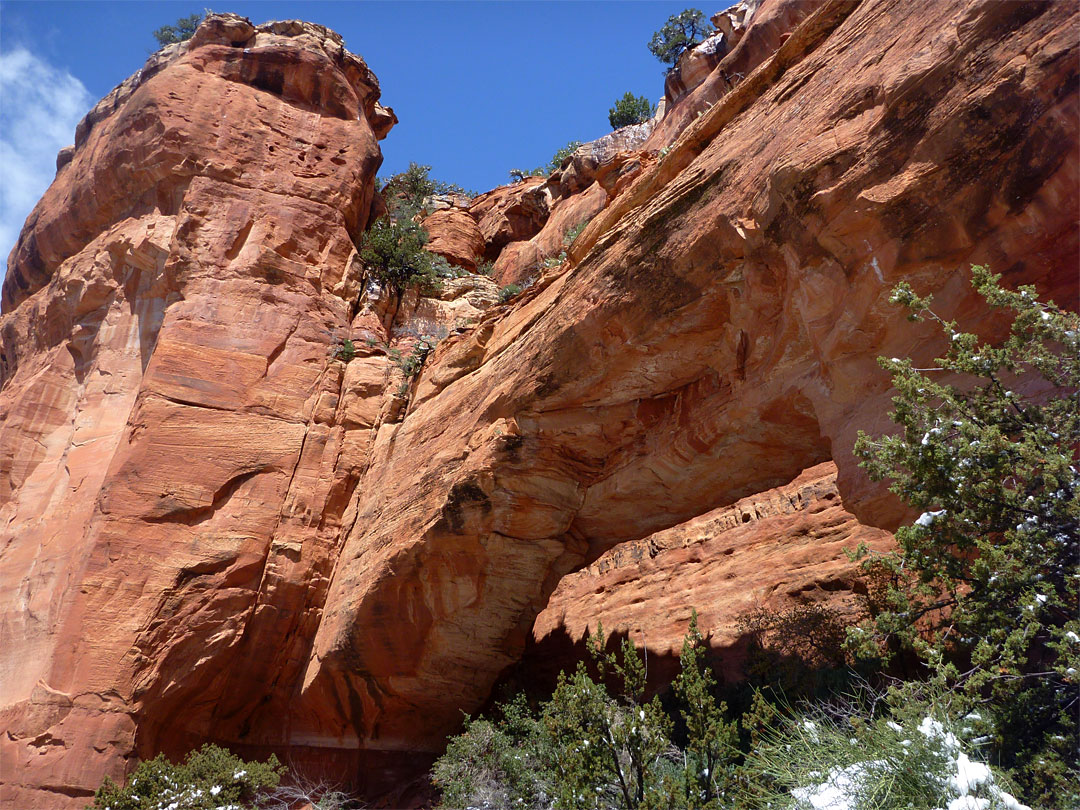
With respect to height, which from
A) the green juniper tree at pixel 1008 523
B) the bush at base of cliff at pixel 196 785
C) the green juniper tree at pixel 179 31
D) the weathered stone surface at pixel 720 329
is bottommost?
the bush at base of cliff at pixel 196 785

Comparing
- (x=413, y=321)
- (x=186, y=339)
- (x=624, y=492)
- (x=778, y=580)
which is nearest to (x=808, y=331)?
(x=624, y=492)

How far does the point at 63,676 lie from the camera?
1029 cm

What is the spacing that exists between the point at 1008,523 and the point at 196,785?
10082 millimetres

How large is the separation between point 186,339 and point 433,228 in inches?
485

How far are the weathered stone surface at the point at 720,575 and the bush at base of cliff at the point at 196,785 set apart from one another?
5283 millimetres

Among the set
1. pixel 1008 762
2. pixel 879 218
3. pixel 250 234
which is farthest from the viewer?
pixel 250 234

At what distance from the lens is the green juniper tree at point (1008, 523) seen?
4.43 m

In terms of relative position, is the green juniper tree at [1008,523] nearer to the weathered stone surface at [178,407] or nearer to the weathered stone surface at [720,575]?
the weathered stone surface at [720,575]

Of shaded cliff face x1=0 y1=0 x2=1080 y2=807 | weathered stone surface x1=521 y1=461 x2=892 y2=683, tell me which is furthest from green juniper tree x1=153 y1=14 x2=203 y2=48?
weathered stone surface x1=521 y1=461 x2=892 y2=683

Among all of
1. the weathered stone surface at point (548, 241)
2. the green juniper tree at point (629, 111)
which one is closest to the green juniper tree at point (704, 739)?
the weathered stone surface at point (548, 241)

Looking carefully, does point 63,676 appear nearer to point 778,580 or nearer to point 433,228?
point 778,580

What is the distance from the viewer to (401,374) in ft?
47.8

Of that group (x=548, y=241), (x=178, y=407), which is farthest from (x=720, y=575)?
(x=548, y=241)

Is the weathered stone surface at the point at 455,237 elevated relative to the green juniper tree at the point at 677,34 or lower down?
lower down
